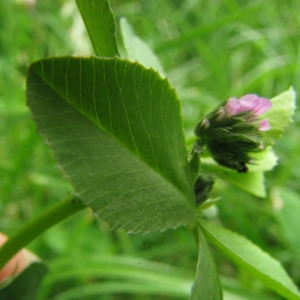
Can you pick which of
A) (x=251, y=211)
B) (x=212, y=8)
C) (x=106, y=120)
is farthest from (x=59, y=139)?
(x=212, y=8)

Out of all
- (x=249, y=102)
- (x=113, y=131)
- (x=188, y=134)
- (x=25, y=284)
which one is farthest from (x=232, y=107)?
(x=188, y=134)

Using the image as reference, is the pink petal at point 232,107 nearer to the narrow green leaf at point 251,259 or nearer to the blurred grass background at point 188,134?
the narrow green leaf at point 251,259

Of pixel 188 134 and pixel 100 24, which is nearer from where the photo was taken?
pixel 100 24

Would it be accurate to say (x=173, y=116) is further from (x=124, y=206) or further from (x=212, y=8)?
(x=212, y=8)

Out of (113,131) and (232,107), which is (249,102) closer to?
(232,107)

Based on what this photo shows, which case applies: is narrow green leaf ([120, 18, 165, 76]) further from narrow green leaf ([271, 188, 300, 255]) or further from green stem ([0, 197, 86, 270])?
narrow green leaf ([271, 188, 300, 255])

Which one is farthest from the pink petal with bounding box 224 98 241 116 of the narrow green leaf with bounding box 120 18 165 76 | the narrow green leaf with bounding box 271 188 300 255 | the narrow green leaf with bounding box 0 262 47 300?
the narrow green leaf with bounding box 271 188 300 255

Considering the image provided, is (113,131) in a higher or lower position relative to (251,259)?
higher
